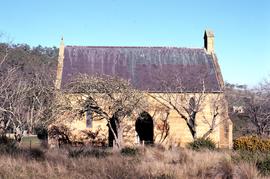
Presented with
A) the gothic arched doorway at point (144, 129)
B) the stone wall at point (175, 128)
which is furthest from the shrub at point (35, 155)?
the gothic arched doorway at point (144, 129)

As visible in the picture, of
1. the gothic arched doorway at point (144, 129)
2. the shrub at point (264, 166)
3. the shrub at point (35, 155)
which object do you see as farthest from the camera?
the gothic arched doorway at point (144, 129)

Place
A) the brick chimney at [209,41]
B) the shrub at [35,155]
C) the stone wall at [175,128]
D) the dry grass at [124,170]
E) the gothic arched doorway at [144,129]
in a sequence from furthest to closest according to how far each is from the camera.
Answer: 1. the brick chimney at [209,41]
2. the gothic arched doorway at [144,129]
3. the stone wall at [175,128]
4. the shrub at [35,155]
5. the dry grass at [124,170]

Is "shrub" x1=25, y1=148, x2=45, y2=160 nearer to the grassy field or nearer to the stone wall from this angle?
the grassy field

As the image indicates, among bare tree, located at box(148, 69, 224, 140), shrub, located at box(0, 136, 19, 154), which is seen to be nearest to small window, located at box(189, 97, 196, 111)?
bare tree, located at box(148, 69, 224, 140)

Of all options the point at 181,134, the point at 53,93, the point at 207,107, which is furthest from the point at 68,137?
the point at 207,107

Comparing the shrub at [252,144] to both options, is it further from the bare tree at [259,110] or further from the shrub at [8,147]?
the shrub at [8,147]

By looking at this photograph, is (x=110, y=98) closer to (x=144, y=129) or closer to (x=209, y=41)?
(x=144, y=129)

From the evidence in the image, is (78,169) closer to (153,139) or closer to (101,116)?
(101,116)

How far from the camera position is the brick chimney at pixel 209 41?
41.1 meters

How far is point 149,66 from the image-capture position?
38.8 m

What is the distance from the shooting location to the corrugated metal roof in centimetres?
3659

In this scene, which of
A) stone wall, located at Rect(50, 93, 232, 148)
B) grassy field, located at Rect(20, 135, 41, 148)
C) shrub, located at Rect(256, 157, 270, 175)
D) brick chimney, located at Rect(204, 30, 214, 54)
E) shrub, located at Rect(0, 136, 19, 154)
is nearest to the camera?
shrub, located at Rect(256, 157, 270, 175)

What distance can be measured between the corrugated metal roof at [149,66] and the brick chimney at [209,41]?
80 cm

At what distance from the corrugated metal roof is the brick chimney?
803mm
